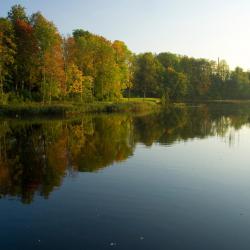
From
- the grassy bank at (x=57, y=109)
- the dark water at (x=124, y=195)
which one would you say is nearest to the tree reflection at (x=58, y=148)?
the dark water at (x=124, y=195)

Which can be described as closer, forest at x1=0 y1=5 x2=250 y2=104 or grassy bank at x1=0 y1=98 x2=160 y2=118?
grassy bank at x1=0 y1=98 x2=160 y2=118

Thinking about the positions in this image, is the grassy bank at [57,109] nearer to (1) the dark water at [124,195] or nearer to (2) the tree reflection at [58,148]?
(2) the tree reflection at [58,148]

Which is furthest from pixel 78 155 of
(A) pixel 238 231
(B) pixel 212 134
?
(B) pixel 212 134

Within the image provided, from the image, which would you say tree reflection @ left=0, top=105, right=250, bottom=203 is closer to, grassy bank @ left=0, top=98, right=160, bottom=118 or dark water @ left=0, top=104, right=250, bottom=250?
dark water @ left=0, top=104, right=250, bottom=250

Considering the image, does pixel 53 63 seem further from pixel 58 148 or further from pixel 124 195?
pixel 124 195

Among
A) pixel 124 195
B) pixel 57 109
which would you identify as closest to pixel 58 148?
pixel 124 195

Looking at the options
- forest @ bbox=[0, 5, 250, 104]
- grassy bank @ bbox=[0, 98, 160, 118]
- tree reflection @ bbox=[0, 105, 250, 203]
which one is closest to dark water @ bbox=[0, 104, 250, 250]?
tree reflection @ bbox=[0, 105, 250, 203]

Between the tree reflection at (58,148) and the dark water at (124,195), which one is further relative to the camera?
the tree reflection at (58,148)

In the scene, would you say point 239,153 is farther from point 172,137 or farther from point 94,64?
point 94,64

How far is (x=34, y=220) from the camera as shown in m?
15.1

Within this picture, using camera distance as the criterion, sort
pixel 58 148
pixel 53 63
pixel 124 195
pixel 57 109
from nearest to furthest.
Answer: pixel 124 195
pixel 58 148
pixel 57 109
pixel 53 63

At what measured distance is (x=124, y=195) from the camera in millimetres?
18453

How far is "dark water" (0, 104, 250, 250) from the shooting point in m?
13.4

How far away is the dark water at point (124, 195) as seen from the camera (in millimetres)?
13406
